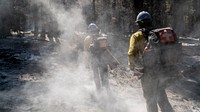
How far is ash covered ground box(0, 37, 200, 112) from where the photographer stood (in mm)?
7086

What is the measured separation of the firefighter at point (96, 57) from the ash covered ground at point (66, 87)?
17.1 inches

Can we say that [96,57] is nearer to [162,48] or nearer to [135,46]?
[135,46]

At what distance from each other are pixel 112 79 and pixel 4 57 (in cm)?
639

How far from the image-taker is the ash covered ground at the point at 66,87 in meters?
7.09

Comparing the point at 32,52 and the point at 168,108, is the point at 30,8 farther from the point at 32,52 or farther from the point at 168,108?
the point at 168,108

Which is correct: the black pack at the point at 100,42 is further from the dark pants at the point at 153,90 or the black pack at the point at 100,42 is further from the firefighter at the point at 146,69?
the dark pants at the point at 153,90

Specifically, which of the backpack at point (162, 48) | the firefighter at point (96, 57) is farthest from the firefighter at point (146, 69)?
the firefighter at point (96, 57)

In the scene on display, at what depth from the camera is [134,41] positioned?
5027 mm

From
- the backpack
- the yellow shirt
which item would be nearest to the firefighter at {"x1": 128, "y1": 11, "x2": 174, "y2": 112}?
the yellow shirt

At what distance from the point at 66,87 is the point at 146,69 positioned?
14.5ft

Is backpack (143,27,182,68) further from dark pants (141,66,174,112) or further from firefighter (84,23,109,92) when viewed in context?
firefighter (84,23,109,92)

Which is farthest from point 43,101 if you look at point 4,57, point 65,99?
point 4,57

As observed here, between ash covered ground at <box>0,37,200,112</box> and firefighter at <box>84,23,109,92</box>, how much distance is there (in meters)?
0.44

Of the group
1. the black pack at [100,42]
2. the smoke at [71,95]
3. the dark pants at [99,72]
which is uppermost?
the black pack at [100,42]
